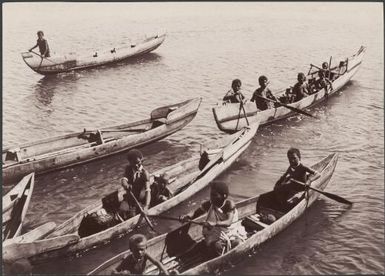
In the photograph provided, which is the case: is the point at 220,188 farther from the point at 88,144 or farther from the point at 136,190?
the point at 88,144

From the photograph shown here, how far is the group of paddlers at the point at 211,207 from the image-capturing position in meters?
6.61

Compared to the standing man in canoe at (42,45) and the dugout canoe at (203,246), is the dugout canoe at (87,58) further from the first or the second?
the dugout canoe at (203,246)

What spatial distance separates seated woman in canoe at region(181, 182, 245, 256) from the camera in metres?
7.33

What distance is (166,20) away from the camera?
32.5m

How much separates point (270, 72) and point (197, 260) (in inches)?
624

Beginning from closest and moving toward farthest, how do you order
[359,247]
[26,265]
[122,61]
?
1. [26,265]
2. [359,247]
3. [122,61]

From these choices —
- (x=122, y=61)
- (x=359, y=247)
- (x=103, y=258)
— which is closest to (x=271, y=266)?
(x=359, y=247)

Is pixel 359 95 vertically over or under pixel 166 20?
under

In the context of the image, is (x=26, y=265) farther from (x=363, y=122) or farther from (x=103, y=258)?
(x=363, y=122)

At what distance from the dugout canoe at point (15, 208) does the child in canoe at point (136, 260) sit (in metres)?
2.37

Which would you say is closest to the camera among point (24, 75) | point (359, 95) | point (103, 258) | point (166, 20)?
point (103, 258)

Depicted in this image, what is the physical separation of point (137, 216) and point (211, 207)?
1731 mm

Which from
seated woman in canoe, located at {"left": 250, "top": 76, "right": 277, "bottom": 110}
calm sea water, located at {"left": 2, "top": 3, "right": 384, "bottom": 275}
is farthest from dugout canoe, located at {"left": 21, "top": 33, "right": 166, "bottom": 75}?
seated woman in canoe, located at {"left": 250, "top": 76, "right": 277, "bottom": 110}

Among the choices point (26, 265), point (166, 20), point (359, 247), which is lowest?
point (359, 247)
